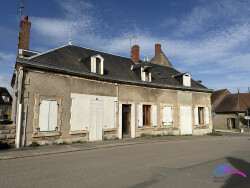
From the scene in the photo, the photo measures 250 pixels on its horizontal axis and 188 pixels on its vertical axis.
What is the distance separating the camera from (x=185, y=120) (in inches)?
639

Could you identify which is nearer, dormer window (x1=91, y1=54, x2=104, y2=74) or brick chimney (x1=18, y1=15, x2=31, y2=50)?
dormer window (x1=91, y1=54, x2=104, y2=74)

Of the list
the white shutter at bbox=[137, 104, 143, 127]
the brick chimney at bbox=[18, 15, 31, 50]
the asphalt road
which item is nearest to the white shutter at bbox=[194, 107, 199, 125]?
the white shutter at bbox=[137, 104, 143, 127]

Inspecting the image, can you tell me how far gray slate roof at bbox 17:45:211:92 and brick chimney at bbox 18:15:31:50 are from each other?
265 centimetres

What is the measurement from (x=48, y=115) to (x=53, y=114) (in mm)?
266

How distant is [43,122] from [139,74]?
815 cm

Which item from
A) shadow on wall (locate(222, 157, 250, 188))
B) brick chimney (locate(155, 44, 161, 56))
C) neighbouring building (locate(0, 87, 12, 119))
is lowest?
shadow on wall (locate(222, 157, 250, 188))

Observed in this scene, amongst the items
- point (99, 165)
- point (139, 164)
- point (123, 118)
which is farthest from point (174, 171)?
point (123, 118)

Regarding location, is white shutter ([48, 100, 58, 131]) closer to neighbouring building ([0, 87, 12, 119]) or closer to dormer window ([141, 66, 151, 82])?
dormer window ([141, 66, 151, 82])

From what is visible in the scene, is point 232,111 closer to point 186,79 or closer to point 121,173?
point 186,79

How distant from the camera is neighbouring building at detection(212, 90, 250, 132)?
25239 mm

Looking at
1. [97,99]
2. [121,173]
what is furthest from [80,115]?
[121,173]

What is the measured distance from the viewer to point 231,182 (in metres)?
4.48

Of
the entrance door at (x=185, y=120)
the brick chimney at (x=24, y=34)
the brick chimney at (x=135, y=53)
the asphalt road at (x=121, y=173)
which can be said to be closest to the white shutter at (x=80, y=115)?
the asphalt road at (x=121, y=173)

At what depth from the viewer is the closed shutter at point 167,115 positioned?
49.4 ft
